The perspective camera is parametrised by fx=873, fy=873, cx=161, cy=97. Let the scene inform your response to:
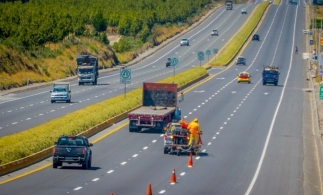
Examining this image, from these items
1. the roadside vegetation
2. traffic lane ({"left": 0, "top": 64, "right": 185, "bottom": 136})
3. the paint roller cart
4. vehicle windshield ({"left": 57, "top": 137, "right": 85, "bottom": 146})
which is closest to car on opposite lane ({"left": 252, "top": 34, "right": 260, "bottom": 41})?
traffic lane ({"left": 0, "top": 64, "right": 185, "bottom": 136})

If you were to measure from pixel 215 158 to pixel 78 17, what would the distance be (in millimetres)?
87115

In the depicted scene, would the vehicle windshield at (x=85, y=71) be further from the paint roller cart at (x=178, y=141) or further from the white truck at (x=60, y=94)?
the paint roller cart at (x=178, y=141)

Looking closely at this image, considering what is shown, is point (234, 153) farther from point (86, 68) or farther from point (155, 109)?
point (86, 68)

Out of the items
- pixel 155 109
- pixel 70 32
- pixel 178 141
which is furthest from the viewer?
pixel 70 32

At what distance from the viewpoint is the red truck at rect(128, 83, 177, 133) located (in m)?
46.6

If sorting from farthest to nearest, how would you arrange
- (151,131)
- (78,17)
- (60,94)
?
1. (78,17)
2. (60,94)
3. (151,131)

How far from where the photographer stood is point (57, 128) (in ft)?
139

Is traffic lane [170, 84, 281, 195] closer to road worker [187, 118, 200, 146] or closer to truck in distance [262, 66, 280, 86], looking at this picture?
road worker [187, 118, 200, 146]

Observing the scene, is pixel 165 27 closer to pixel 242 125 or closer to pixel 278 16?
pixel 278 16

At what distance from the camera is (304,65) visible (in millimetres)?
115500

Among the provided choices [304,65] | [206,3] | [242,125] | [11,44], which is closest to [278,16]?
[206,3]

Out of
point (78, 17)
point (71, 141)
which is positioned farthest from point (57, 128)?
point (78, 17)

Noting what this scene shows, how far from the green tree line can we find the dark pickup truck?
56034 mm

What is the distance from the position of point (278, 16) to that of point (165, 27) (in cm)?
2842
